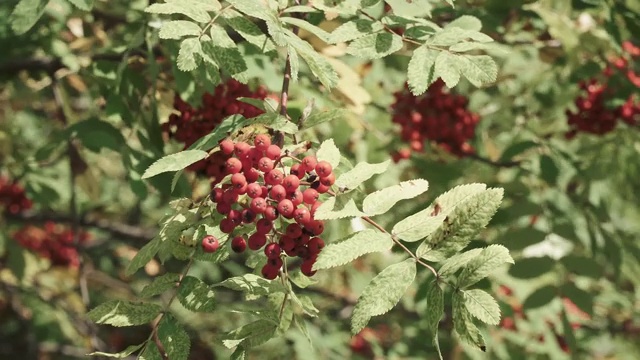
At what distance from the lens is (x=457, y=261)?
Answer: 1538 millimetres

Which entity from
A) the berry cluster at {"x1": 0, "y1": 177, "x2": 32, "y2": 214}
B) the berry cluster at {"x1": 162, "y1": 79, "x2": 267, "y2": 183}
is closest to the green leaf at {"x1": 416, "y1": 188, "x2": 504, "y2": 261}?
the berry cluster at {"x1": 162, "y1": 79, "x2": 267, "y2": 183}

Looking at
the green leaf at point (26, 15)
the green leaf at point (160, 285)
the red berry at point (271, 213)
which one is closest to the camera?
the red berry at point (271, 213)

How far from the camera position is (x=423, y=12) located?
2.24 metres

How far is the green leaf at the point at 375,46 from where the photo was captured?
1.79m

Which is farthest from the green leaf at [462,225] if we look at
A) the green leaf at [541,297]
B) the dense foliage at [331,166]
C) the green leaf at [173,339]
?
the green leaf at [541,297]

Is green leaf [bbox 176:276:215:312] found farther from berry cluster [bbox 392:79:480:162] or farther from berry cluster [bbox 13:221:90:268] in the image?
berry cluster [bbox 13:221:90:268]

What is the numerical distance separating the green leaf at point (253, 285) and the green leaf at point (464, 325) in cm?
39

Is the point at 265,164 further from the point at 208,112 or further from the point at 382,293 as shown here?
the point at 208,112

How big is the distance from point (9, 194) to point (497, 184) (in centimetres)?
267

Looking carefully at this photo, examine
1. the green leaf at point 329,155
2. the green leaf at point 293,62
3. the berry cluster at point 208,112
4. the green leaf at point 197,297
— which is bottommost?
the berry cluster at point 208,112

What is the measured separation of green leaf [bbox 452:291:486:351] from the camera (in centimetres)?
145

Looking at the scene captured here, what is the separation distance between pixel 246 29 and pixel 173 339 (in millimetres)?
761

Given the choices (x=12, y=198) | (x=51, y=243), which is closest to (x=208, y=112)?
(x=12, y=198)

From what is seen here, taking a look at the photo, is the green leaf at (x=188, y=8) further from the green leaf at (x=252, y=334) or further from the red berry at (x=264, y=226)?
the green leaf at (x=252, y=334)
